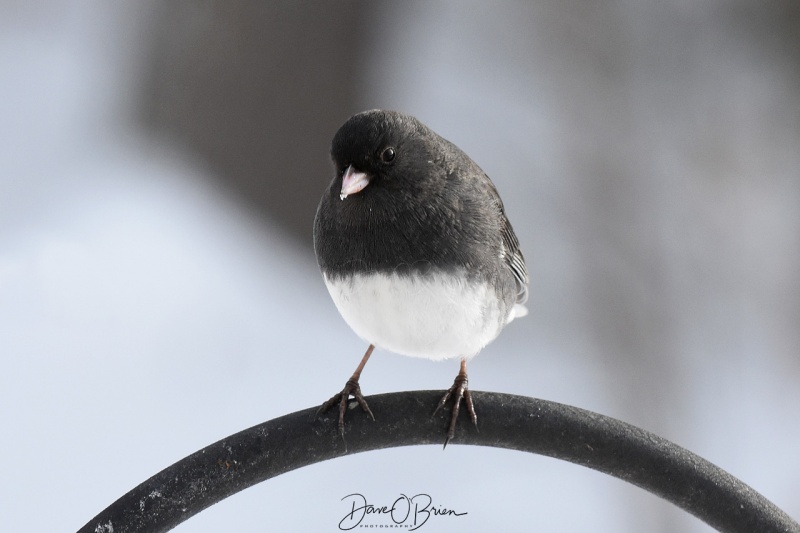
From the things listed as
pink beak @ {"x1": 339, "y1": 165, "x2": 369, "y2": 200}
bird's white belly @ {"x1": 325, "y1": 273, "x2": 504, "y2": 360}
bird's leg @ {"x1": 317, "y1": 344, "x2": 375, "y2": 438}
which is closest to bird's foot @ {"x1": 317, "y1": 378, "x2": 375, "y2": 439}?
bird's leg @ {"x1": 317, "y1": 344, "x2": 375, "y2": 438}

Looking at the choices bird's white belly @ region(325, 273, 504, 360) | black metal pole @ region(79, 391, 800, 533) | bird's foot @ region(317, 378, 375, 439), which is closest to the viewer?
black metal pole @ region(79, 391, 800, 533)

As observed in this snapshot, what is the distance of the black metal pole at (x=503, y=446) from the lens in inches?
48.8

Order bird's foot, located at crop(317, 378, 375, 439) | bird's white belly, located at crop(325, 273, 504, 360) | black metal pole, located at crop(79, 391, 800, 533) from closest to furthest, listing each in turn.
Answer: black metal pole, located at crop(79, 391, 800, 533) → bird's foot, located at crop(317, 378, 375, 439) → bird's white belly, located at crop(325, 273, 504, 360)

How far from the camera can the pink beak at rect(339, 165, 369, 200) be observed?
4.71ft

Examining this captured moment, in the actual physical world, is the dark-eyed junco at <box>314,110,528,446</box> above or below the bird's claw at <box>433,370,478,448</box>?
above

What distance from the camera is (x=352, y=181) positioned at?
4.81 ft

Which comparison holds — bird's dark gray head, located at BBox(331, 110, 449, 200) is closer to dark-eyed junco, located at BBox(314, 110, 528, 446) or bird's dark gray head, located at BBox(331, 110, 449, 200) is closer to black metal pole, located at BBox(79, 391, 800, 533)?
dark-eyed junco, located at BBox(314, 110, 528, 446)

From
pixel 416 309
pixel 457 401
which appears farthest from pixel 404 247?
pixel 457 401

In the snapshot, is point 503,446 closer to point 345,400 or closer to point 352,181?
point 345,400

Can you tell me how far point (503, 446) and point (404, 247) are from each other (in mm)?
380

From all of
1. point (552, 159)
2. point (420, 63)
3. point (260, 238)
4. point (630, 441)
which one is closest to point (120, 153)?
point (260, 238)

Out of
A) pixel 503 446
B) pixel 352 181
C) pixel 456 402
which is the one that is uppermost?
pixel 352 181

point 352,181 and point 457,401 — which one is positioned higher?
point 352,181

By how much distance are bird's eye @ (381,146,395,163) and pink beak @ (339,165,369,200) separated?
5 cm
